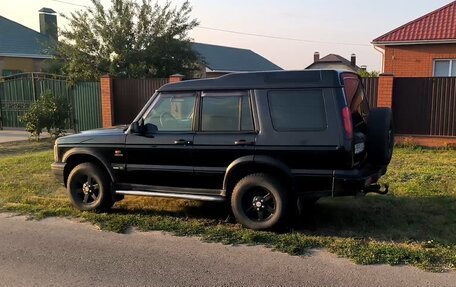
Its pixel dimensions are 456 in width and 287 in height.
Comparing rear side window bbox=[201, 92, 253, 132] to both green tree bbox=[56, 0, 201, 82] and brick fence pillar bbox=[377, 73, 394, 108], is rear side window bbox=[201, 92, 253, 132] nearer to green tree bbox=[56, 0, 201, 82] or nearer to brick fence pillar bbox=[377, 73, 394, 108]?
brick fence pillar bbox=[377, 73, 394, 108]

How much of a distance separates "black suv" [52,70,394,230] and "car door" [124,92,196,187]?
0.01m

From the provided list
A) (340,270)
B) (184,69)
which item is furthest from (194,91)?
(184,69)

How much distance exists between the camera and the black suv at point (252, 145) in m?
5.31

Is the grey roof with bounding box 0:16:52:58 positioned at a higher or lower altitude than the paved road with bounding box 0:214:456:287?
higher

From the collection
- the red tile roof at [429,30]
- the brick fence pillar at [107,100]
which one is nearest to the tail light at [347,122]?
the brick fence pillar at [107,100]

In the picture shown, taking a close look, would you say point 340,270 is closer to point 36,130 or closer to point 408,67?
point 36,130

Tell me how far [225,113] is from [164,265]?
2050mm

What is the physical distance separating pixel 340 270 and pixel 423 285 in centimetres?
73

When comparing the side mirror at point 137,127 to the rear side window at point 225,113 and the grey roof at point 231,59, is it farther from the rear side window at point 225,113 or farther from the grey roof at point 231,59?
the grey roof at point 231,59

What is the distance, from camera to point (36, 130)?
15414mm

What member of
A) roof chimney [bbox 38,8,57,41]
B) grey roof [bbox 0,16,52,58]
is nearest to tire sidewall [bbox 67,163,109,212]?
grey roof [bbox 0,16,52,58]

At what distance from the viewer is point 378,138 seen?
5.71 metres

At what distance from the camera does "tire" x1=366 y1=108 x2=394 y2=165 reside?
18.7 feet

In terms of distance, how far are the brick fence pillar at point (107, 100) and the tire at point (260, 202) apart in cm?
1147
